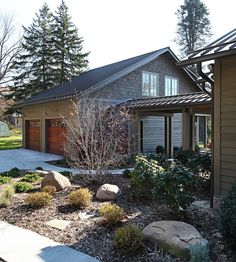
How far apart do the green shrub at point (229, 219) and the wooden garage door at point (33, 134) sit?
57.6 feet

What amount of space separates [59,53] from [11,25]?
679cm

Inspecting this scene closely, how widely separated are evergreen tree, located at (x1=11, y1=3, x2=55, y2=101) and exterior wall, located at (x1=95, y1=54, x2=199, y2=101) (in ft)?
54.1

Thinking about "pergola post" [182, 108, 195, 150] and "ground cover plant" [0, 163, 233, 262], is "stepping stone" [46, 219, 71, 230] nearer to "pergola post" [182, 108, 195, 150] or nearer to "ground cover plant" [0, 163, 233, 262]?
"ground cover plant" [0, 163, 233, 262]

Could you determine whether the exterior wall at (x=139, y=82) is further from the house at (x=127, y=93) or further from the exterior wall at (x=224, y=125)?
the exterior wall at (x=224, y=125)

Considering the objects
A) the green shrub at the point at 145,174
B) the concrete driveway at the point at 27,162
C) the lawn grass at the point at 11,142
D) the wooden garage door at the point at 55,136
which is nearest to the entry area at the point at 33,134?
the wooden garage door at the point at 55,136

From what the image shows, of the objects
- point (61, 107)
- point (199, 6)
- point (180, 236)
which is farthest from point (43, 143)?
point (199, 6)

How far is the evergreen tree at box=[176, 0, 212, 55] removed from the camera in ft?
115

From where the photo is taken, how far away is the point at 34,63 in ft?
108

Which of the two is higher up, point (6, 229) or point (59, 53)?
point (59, 53)

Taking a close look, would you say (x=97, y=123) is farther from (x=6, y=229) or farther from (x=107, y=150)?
(x=6, y=229)

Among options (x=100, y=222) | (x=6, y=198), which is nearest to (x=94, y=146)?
(x=6, y=198)

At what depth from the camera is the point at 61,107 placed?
16688 millimetres

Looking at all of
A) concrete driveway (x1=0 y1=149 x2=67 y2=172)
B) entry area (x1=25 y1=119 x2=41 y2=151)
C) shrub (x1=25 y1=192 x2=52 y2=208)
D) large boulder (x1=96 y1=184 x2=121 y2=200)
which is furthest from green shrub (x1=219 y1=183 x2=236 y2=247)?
entry area (x1=25 y1=119 x2=41 y2=151)

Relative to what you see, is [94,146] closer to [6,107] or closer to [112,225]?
[112,225]
